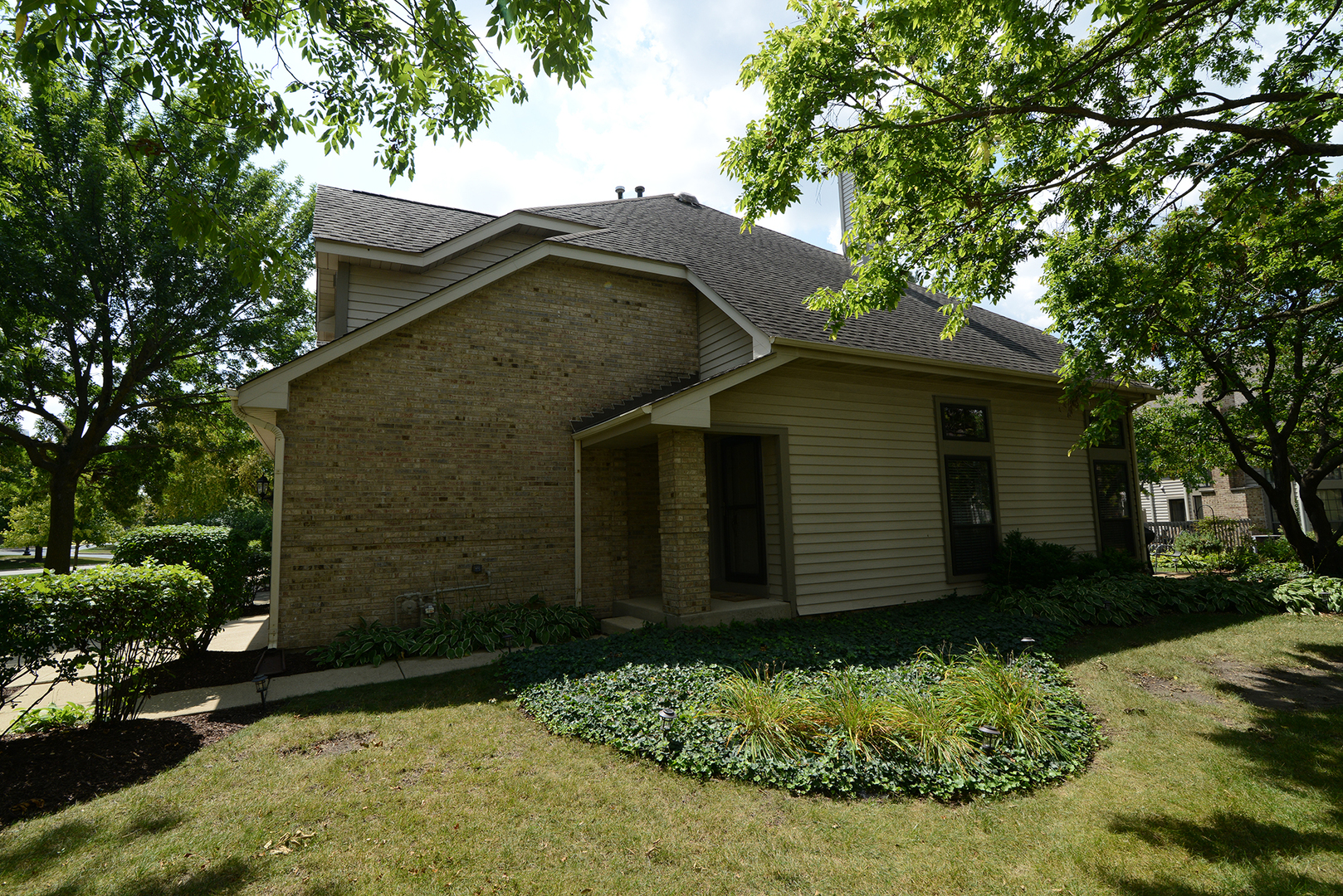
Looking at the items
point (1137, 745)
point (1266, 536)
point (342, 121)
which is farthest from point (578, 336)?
point (1266, 536)

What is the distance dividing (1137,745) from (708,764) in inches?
127

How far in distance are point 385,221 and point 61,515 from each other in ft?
41.6

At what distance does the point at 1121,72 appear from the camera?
7.13m

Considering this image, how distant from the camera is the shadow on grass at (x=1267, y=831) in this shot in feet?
10.1

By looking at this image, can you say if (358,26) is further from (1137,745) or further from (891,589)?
(891,589)

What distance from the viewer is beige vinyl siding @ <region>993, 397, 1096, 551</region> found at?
11.4m

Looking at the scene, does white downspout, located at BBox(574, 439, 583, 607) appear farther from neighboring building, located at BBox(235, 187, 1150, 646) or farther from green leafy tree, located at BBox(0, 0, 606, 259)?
green leafy tree, located at BBox(0, 0, 606, 259)

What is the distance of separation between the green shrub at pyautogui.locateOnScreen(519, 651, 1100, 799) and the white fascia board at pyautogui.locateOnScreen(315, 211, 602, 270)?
22.0ft

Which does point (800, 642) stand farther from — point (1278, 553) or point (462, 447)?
point (1278, 553)

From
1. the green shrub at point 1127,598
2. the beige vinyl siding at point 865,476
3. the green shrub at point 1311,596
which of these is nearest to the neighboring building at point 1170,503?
the green shrub at point 1311,596

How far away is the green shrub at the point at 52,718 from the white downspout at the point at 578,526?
5.34 m

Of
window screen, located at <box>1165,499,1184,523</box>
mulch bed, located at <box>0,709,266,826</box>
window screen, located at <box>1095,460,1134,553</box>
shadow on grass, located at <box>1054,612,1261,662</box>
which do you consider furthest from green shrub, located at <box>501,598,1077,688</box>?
window screen, located at <box>1165,499,1184,523</box>

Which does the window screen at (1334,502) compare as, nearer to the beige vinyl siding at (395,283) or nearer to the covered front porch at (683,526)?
the covered front porch at (683,526)

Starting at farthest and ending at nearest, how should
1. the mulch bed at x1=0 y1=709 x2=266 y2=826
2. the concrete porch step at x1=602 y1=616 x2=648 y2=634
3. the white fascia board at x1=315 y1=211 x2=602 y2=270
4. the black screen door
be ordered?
the black screen door
the white fascia board at x1=315 y1=211 x2=602 y2=270
the concrete porch step at x1=602 y1=616 x2=648 y2=634
the mulch bed at x1=0 y1=709 x2=266 y2=826
